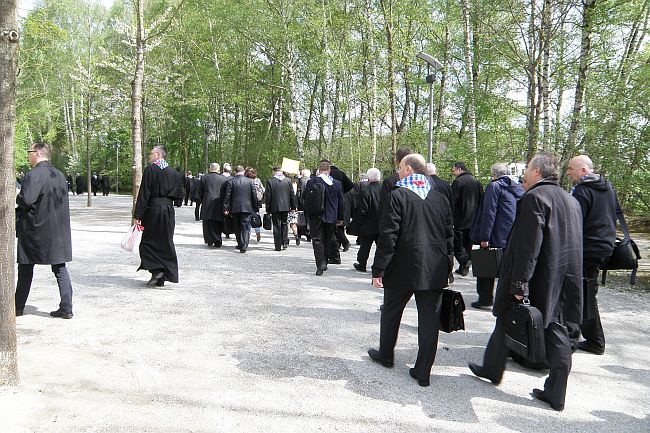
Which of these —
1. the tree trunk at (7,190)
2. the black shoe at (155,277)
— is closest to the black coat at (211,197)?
the black shoe at (155,277)

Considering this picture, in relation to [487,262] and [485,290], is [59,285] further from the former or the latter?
[485,290]

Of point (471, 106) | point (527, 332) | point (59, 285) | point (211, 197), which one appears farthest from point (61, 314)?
point (471, 106)

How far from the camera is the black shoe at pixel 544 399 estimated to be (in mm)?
3963

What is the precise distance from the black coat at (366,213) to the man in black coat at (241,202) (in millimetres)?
3412

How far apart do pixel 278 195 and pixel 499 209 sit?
6116 millimetres

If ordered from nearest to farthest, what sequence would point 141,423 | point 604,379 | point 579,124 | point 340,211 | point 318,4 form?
point 141,423 → point 604,379 → point 340,211 → point 579,124 → point 318,4

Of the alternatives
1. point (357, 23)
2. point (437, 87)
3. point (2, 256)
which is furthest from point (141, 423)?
point (437, 87)

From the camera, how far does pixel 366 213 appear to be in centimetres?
928

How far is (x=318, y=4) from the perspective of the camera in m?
25.5

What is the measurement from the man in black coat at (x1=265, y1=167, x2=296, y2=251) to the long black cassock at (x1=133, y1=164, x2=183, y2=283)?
425 centimetres

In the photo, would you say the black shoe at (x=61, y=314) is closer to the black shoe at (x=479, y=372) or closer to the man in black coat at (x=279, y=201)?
the black shoe at (x=479, y=372)

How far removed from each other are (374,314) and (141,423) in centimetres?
366

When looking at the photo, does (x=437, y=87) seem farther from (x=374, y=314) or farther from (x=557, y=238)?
(x=557, y=238)

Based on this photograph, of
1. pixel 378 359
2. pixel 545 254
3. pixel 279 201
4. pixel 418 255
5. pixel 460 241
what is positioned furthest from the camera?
A: pixel 279 201
